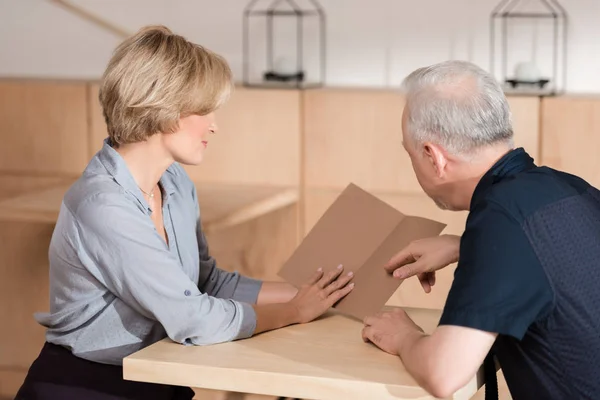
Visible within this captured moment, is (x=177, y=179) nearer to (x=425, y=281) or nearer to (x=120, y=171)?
(x=120, y=171)

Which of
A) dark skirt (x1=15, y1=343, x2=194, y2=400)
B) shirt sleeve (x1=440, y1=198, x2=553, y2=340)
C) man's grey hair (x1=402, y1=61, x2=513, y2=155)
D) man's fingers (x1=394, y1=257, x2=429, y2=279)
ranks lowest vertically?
dark skirt (x1=15, y1=343, x2=194, y2=400)

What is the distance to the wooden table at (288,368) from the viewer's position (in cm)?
168

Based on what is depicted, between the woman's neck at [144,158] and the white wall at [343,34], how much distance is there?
1.82 metres

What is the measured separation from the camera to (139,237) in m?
1.90

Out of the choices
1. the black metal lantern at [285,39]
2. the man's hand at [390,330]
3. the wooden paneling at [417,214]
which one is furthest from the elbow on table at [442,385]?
the black metal lantern at [285,39]

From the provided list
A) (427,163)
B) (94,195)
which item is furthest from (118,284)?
(427,163)

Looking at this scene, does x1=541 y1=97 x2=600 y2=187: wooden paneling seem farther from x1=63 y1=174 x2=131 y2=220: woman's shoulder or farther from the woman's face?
x1=63 y1=174 x2=131 y2=220: woman's shoulder

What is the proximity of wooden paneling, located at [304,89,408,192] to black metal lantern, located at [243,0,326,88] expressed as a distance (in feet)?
1.04

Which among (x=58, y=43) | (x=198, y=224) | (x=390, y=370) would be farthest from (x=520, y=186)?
(x=58, y=43)

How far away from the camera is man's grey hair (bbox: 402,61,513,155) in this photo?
1.72 m

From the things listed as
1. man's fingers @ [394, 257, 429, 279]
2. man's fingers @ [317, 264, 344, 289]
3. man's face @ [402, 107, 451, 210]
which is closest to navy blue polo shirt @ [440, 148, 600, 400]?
man's face @ [402, 107, 451, 210]

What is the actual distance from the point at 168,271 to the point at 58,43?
2.44 m

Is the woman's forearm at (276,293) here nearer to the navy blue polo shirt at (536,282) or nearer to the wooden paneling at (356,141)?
the navy blue polo shirt at (536,282)

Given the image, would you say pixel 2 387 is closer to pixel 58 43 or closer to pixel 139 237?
pixel 58 43
